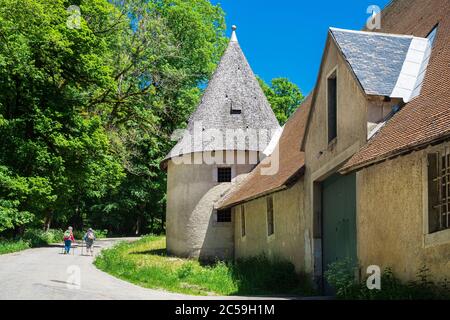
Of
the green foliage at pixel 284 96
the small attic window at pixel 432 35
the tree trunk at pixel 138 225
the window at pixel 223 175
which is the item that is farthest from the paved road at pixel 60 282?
the green foliage at pixel 284 96

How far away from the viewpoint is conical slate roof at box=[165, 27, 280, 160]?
24281 millimetres

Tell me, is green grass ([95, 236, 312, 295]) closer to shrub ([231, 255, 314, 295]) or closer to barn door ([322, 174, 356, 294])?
shrub ([231, 255, 314, 295])

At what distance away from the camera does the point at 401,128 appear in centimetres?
980

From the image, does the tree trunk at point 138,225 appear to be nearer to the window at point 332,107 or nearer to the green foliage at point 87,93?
the green foliage at point 87,93

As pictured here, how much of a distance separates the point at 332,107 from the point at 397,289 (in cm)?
537

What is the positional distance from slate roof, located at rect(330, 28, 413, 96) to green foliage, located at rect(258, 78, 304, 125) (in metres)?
37.8

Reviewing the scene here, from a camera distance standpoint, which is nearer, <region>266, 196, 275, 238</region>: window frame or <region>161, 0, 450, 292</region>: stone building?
<region>161, 0, 450, 292</region>: stone building

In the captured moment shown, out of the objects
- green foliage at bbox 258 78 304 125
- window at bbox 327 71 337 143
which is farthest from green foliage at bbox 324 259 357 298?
green foliage at bbox 258 78 304 125

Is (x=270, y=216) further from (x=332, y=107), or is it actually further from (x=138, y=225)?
(x=138, y=225)

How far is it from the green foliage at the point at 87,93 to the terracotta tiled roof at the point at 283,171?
29.8 ft

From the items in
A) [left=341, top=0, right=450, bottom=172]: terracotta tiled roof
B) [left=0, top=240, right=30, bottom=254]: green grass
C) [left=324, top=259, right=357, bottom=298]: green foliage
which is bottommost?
[left=0, top=240, right=30, bottom=254]: green grass

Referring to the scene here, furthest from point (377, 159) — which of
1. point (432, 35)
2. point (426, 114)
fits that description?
point (432, 35)

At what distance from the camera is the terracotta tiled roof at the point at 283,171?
55.0 ft
